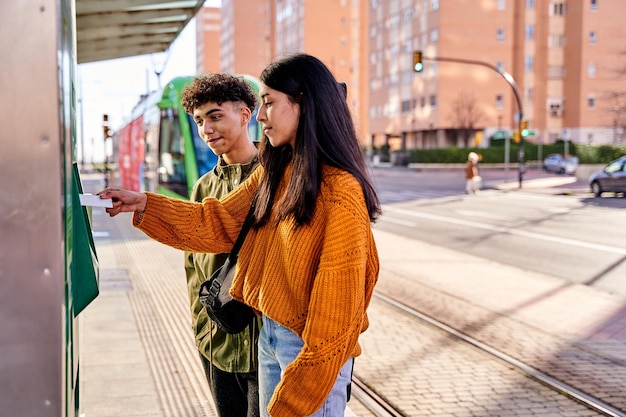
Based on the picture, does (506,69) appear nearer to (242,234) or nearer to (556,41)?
(556,41)

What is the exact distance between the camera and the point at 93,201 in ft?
6.90

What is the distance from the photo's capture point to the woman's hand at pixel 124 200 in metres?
2.35

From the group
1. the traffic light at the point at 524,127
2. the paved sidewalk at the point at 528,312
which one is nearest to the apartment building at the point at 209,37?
the traffic light at the point at 524,127

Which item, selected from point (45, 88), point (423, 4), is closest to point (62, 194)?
point (45, 88)

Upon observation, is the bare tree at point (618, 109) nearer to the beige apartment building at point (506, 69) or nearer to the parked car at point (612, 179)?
the beige apartment building at point (506, 69)

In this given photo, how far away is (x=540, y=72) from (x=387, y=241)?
2371 inches

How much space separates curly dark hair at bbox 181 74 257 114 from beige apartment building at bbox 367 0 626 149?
64.1m

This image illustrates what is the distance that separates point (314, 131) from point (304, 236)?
0.32 metres

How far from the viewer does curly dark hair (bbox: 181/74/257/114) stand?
2.96 meters

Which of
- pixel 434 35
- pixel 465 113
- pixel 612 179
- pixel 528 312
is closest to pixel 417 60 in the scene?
pixel 612 179

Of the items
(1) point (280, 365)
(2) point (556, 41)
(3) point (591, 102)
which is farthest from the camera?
(2) point (556, 41)

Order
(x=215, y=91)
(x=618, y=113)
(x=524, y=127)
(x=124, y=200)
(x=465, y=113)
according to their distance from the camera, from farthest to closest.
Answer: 1. (x=465, y=113)
2. (x=618, y=113)
3. (x=524, y=127)
4. (x=215, y=91)
5. (x=124, y=200)

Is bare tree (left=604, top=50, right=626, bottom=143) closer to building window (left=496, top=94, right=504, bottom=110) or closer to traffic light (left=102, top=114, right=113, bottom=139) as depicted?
building window (left=496, top=94, right=504, bottom=110)

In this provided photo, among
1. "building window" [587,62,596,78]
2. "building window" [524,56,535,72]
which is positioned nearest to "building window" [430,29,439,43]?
"building window" [524,56,535,72]
